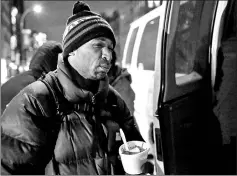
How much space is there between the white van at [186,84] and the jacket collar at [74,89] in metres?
0.58

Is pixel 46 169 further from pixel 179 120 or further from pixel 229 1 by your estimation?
pixel 229 1

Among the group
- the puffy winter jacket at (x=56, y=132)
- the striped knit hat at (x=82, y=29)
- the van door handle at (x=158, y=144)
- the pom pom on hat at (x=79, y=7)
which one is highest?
the pom pom on hat at (x=79, y=7)

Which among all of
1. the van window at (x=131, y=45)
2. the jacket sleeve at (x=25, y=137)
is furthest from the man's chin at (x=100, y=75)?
the van window at (x=131, y=45)

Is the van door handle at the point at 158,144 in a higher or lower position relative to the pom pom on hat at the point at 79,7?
lower

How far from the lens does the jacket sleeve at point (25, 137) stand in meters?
1.59

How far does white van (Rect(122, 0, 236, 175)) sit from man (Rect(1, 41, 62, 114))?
1.10 m

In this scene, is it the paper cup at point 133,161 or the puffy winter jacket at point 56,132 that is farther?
the paper cup at point 133,161

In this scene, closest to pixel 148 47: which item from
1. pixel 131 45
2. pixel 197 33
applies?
pixel 131 45

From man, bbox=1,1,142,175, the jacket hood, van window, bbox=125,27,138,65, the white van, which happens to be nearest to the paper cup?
man, bbox=1,1,142,175

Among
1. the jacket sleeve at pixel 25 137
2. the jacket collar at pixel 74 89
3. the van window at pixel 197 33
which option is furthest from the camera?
the van window at pixel 197 33

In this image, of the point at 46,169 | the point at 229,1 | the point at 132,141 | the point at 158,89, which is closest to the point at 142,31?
the point at 229,1

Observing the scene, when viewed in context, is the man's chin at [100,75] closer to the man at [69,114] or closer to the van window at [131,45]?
the man at [69,114]

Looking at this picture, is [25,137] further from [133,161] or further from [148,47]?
[148,47]

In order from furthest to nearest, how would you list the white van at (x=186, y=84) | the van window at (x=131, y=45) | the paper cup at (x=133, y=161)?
1. the van window at (x=131, y=45)
2. the white van at (x=186, y=84)
3. the paper cup at (x=133, y=161)
